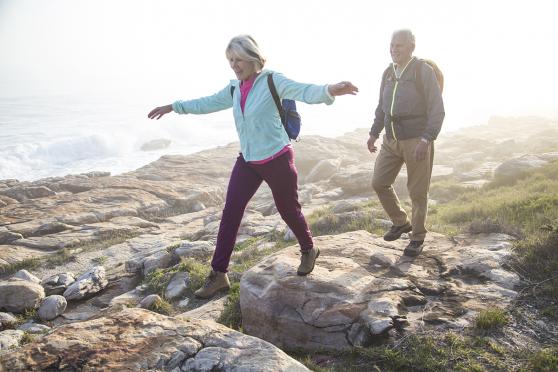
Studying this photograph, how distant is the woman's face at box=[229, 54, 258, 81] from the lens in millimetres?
3711

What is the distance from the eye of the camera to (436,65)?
4629 millimetres


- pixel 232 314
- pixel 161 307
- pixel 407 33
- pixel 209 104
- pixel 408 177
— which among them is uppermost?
pixel 407 33

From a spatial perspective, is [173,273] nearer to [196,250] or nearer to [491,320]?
[196,250]

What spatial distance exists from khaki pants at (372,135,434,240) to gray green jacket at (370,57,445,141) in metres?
0.17

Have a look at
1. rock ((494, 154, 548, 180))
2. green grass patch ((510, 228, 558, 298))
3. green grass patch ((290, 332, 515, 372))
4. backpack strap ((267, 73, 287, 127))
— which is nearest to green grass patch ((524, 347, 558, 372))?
green grass patch ((290, 332, 515, 372))

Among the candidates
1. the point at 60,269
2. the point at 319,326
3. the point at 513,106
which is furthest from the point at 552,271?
the point at 513,106

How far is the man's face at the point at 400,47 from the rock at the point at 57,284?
720 centimetres

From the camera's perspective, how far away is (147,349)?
2.67 metres

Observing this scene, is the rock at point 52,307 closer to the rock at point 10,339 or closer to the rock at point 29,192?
the rock at point 10,339

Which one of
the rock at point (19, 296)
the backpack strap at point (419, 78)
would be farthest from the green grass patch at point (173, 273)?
the backpack strap at point (419, 78)

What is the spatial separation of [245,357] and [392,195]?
10.9 ft

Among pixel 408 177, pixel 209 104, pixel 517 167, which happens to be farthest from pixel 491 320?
pixel 517 167

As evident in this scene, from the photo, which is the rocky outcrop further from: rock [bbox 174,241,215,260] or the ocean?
the ocean

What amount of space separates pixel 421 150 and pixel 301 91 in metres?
1.78
